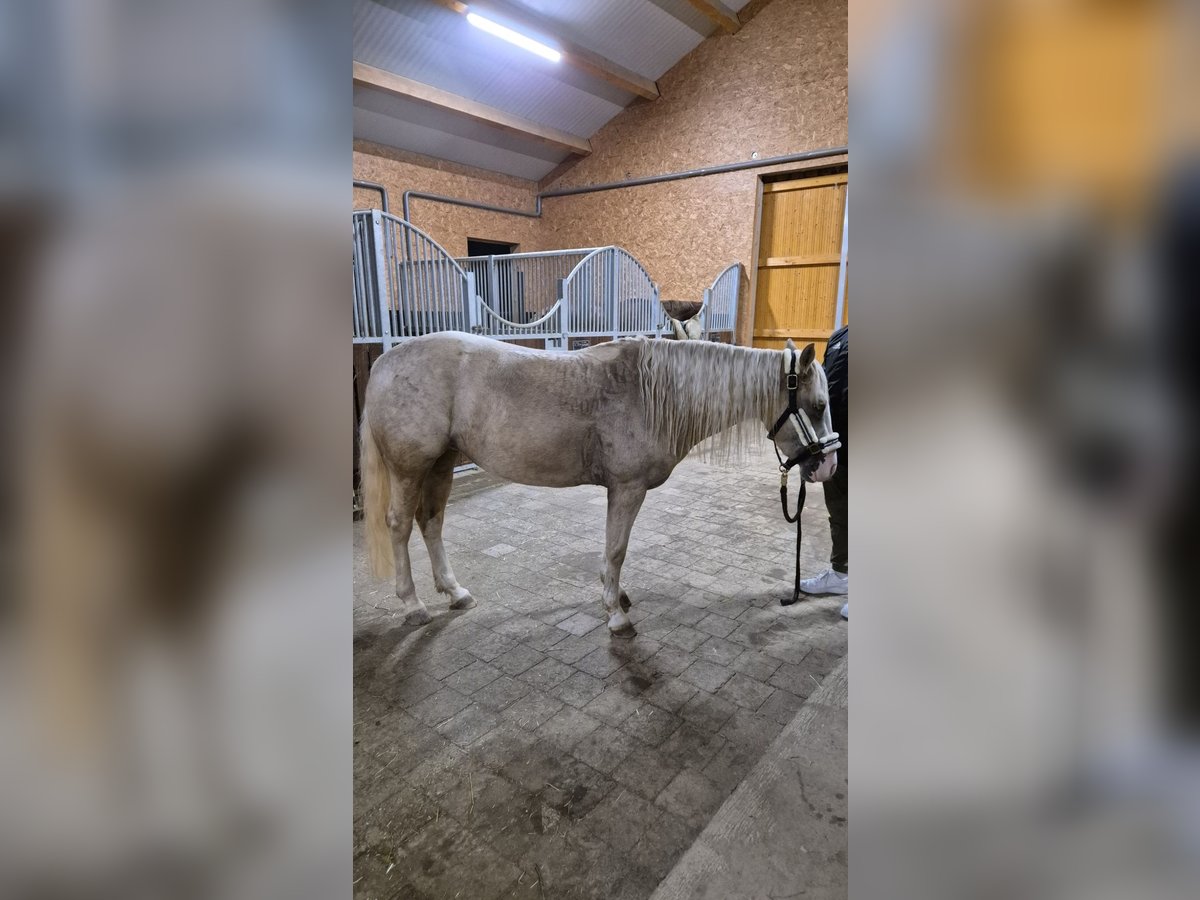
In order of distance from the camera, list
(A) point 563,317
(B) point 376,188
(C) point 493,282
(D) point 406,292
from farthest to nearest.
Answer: (B) point 376,188 → (C) point 493,282 → (A) point 563,317 → (D) point 406,292

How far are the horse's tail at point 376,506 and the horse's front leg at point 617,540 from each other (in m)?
0.96

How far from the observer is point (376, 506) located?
2547 mm

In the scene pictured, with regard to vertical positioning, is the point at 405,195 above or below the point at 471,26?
below

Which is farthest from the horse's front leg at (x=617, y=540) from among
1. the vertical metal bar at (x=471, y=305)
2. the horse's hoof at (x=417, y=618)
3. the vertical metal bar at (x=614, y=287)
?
the vertical metal bar at (x=614, y=287)

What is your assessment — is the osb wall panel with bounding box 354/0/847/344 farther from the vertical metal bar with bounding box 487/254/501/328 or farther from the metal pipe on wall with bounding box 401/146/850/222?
the vertical metal bar with bounding box 487/254/501/328

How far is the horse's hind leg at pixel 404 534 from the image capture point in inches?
97.7

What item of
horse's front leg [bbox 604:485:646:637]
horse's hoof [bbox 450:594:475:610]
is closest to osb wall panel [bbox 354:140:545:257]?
horse's hoof [bbox 450:594:475:610]

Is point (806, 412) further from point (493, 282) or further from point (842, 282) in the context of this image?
point (842, 282)

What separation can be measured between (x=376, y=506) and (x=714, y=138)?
8968 mm

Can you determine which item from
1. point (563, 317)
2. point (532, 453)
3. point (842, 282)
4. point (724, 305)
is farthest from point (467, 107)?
point (532, 453)
